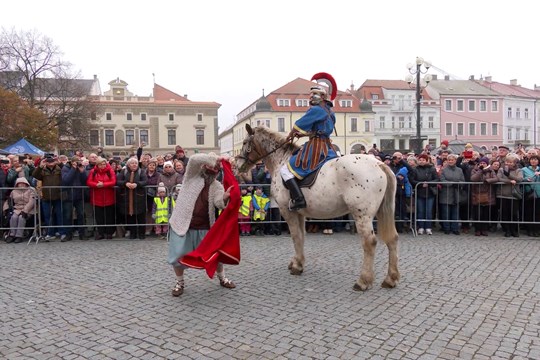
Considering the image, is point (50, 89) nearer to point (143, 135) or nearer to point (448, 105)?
point (143, 135)

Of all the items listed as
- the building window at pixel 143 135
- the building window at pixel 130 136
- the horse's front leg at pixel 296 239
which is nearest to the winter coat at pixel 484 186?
the horse's front leg at pixel 296 239

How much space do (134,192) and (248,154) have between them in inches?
170

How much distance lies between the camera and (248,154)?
680 cm

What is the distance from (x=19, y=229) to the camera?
9.53 m

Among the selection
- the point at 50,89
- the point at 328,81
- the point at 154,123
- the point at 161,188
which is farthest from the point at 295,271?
the point at 154,123

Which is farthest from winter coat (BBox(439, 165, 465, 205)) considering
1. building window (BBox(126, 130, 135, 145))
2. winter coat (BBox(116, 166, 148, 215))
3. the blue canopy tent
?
building window (BBox(126, 130, 135, 145))

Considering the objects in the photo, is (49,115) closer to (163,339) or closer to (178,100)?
(178,100)

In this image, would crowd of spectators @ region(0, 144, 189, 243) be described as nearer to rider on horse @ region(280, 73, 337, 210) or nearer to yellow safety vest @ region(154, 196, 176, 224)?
yellow safety vest @ region(154, 196, 176, 224)

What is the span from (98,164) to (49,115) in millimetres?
41035

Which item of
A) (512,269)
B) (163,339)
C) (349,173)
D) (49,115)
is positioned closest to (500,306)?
(512,269)

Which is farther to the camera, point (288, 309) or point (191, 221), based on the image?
point (191, 221)

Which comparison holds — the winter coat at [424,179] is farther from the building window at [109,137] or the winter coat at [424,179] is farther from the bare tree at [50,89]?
the building window at [109,137]

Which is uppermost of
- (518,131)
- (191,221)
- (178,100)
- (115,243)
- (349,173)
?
(178,100)

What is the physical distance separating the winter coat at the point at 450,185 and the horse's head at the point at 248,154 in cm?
549
